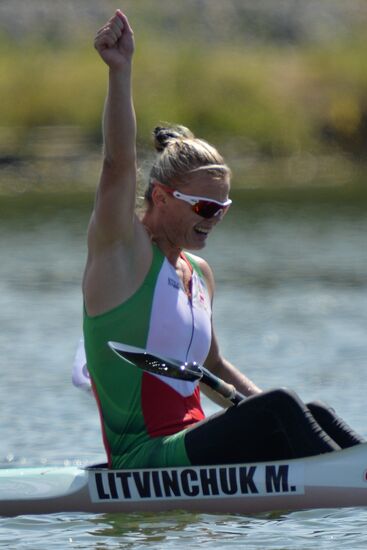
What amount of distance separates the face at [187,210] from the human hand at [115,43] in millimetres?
596

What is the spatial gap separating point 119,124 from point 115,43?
11.4 inches

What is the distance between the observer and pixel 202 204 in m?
6.24

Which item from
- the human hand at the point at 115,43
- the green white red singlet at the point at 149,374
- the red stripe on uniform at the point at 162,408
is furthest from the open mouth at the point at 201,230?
the human hand at the point at 115,43

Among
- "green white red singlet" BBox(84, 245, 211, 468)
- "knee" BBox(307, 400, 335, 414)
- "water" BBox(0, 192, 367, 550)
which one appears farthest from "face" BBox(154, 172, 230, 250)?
"water" BBox(0, 192, 367, 550)

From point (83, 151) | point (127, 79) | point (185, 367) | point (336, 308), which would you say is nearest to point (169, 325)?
point (185, 367)

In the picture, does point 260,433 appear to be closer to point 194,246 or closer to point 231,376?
point 231,376

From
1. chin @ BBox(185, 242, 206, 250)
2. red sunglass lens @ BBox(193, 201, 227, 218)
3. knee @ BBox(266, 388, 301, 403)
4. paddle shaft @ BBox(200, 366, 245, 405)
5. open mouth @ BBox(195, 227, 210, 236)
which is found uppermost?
red sunglass lens @ BBox(193, 201, 227, 218)

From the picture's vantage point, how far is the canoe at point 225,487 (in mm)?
6172

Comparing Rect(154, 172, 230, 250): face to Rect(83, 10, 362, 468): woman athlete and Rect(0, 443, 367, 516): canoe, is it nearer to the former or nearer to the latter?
Rect(83, 10, 362, 468): woman athlete

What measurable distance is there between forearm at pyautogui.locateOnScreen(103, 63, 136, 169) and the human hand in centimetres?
3

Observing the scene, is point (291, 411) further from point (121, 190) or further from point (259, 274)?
point (259, 274)

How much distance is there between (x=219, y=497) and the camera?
6262 mm

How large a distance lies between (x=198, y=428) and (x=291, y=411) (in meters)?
0.35

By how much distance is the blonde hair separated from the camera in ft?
20.4
